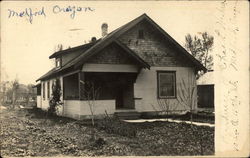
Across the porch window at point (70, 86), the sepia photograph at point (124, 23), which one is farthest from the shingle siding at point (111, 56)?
the porch window at point (70, 86)

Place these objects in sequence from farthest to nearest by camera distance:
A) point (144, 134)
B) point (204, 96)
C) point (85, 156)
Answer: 1. point (204, 96)
2. point (144, 134)
3. point (85, 156)

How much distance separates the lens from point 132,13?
8.23 meters

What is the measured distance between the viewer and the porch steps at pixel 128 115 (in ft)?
42.5

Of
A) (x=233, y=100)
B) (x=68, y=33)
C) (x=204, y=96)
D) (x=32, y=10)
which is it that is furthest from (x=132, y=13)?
(x=204, y=96)

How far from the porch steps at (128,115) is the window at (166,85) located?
166 cm

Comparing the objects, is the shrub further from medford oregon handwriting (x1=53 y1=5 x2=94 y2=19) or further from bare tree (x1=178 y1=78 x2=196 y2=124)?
medford oregon handwriting (x1=53 y1=5 x2=94 y2=19)

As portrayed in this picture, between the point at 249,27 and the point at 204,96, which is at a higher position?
the point at 249,27

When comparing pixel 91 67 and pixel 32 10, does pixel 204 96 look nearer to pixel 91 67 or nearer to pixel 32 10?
pixel 91 67

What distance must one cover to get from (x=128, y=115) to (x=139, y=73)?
205 centimetres

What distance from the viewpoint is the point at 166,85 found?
14.6 m

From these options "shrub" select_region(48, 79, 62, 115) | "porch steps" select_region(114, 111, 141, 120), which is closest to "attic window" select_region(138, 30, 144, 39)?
"porch steps" select_region(114, 111, 141, 120)

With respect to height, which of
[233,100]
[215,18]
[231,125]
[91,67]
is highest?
[215,18]

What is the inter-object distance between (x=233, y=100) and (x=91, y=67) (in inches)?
262

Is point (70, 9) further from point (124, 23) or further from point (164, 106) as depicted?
point (164, 106)
